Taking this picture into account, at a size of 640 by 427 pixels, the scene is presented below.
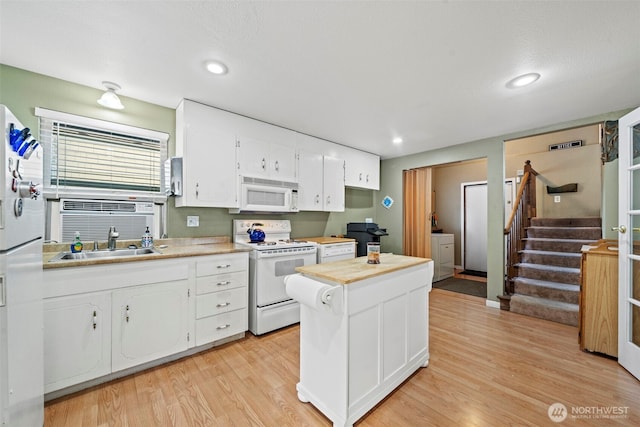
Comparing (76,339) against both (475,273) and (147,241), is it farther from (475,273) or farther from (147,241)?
(475,273)

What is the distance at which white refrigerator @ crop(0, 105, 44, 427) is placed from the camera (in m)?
0.96

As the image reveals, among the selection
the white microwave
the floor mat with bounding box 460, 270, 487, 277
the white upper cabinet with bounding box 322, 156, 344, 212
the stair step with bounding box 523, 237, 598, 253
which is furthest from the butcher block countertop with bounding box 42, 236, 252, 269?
the floor mat with bounding box 460, 270, 487, 277

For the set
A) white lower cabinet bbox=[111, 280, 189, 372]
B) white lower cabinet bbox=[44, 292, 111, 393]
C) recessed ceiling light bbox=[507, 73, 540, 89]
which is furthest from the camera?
recessed ceiling light bbox=[507, 73, 540, 89]

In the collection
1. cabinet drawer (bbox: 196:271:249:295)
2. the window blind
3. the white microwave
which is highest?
the window blind

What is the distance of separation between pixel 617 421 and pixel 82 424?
10.8ft

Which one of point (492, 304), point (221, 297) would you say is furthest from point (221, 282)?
point (492, 304)

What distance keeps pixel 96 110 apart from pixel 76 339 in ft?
6.58

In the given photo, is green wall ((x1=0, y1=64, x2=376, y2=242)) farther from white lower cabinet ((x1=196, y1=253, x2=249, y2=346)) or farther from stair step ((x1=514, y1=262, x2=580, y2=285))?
stair step ((x1=514, y1=262, x2=580, y2=285))

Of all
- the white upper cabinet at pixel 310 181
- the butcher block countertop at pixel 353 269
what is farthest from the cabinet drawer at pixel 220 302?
the white upper cabinet at pixel 310 181

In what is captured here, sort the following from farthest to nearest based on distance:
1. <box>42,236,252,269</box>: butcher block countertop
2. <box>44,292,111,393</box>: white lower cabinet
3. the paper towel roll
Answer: <box>42,236,252,269</box>: butcher block countertop, <box>44,292,111,393</box>: white lower cabinet, the paper towel roll

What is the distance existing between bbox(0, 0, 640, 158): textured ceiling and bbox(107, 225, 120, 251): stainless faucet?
4.36ft

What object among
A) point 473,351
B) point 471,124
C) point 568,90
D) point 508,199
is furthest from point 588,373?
point 508,199

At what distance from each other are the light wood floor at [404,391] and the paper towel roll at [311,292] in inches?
30.1

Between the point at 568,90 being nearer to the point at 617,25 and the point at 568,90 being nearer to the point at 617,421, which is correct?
the point at 617,25
